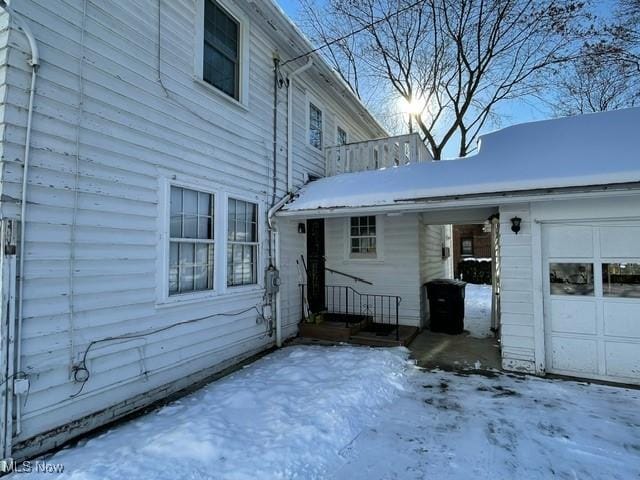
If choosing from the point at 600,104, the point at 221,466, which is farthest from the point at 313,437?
the point at 600,104

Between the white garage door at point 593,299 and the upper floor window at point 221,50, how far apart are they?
5.55 metres

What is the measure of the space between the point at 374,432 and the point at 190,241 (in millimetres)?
3307

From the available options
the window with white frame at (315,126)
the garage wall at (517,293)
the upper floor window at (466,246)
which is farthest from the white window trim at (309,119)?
the upper floor window at (466,246)

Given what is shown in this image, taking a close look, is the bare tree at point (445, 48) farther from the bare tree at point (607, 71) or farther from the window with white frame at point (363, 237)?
the window with white frame at point (363, 237)

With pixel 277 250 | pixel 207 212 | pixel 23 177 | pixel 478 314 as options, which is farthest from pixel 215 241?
pixel 478 314

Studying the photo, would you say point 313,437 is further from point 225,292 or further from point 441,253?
point 441,253

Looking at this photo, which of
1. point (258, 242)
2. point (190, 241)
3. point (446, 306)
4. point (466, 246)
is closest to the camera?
point (190, 241)

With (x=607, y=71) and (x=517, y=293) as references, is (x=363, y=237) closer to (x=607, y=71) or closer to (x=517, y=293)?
(x=517, y=293)

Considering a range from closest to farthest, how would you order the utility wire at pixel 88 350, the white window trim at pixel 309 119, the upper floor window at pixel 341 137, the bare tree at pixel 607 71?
the utility wire at pixel 88 350
the white window trim at pixel 309 119
the upper floor window at pixel 341 137
the bare tree at pixel 607 71

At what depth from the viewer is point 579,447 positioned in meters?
3.29

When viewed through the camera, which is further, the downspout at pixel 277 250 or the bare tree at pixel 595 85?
the bare tree at pixel 595 85

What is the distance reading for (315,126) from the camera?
8.72m

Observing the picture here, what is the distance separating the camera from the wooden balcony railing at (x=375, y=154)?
8.05 metres

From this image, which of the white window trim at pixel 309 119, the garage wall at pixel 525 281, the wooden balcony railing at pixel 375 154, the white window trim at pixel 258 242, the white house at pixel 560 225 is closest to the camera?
the white house at pixel 560 225
